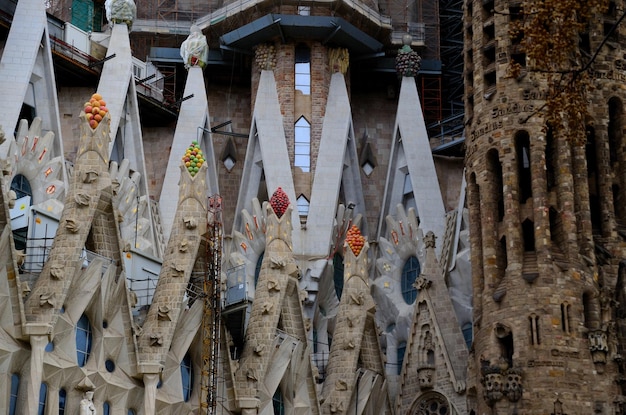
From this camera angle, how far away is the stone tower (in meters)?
35.7

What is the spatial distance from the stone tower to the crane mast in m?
6.22

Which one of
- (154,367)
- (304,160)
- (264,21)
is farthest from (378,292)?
(154,367)

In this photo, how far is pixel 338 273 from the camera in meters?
44.4

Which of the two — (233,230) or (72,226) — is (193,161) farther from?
(233,230)

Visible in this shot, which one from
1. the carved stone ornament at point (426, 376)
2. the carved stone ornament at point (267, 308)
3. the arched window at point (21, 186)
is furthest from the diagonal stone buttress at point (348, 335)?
the arched window at point (21, 186)

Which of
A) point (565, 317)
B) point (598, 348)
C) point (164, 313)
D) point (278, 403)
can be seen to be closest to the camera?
point (164, 313)

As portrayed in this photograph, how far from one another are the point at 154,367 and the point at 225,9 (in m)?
15.8

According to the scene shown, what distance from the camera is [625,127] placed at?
3919 cm

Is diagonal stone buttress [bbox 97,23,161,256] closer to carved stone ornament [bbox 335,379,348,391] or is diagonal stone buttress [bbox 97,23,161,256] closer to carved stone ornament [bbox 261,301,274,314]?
carved stone ornament [bbox 261,301,274,314]

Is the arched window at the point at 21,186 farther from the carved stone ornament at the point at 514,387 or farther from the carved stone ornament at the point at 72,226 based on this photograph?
→ the carved stone ornament at the point at 514,387

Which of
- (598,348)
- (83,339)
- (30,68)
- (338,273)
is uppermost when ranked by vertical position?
(30,68)

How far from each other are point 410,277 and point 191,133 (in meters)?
7.32

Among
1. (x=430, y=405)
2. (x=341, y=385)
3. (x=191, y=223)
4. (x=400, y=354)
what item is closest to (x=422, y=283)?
(x=430, y=405)

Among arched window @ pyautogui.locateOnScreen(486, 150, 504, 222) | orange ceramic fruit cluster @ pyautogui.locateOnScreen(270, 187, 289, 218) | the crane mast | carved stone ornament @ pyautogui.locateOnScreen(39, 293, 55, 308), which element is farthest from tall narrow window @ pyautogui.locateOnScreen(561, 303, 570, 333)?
carved stone ornament @ pyautogui.locateOnScreen(39, 293, 55, 308)
